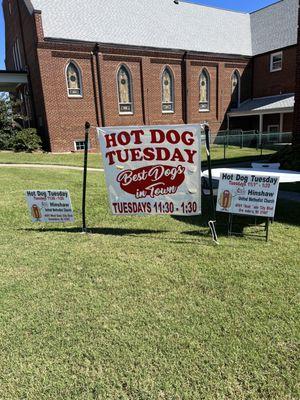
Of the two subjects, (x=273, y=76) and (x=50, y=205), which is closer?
(x=50, y=205)

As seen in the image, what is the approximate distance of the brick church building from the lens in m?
21.4

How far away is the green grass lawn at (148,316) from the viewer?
2570mm

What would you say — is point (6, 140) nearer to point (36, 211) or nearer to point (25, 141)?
point (25, 141)

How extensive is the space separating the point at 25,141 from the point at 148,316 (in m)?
19.1

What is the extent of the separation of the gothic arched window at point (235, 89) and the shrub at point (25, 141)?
1754cm

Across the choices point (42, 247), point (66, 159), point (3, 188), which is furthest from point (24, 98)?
point (42, 247)

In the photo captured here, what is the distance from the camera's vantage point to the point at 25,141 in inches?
795

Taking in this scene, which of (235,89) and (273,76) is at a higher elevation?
(273,76)

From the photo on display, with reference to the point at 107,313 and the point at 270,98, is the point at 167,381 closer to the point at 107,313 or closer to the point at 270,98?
the point at 107,313

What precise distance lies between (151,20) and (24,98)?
39.3 ft

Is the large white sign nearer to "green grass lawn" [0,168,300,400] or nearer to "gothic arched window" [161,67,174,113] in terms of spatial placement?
"green grass lawn" [0,168,300,400]

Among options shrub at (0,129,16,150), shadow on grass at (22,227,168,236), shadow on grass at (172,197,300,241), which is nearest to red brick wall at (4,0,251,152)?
shrub at (0,129,16,150)

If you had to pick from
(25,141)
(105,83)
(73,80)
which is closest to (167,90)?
(105,83)

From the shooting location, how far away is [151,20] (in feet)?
86.3
